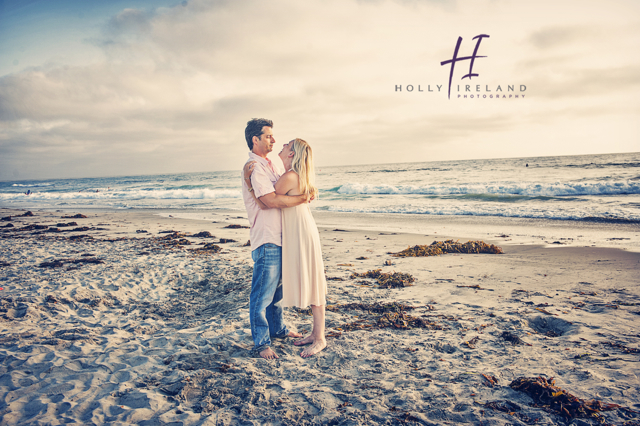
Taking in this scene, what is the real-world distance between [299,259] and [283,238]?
26 centimetres

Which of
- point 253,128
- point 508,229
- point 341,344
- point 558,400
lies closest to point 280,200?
point 253,128

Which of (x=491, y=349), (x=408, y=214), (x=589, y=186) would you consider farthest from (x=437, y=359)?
(x=589, y=186)

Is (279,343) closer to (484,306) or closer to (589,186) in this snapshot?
(484,306)

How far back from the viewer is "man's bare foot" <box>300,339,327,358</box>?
3256mm

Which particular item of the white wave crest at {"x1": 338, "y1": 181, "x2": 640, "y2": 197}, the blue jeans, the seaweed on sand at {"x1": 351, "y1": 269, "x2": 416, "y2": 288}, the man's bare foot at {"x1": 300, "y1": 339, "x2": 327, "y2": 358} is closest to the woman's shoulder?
the blue jeans

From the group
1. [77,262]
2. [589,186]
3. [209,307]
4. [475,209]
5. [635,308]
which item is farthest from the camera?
[589,186]

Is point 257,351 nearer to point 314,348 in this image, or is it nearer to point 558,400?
point 314,348

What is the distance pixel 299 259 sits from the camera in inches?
126

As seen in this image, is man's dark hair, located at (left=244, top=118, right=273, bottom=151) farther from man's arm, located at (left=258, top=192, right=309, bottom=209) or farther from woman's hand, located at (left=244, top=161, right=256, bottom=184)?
man's arm, located at (left=258, top=192, right=309, bottom=209)

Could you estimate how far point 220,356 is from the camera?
325cm

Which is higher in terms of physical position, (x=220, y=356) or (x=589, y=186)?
(x=589, y=186)

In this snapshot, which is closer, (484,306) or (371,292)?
(484,306)

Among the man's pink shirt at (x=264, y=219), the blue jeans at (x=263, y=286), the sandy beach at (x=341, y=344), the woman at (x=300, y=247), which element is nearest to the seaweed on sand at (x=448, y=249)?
the sandy beach at (x=341, y=344)

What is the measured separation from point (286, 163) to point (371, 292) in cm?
275
